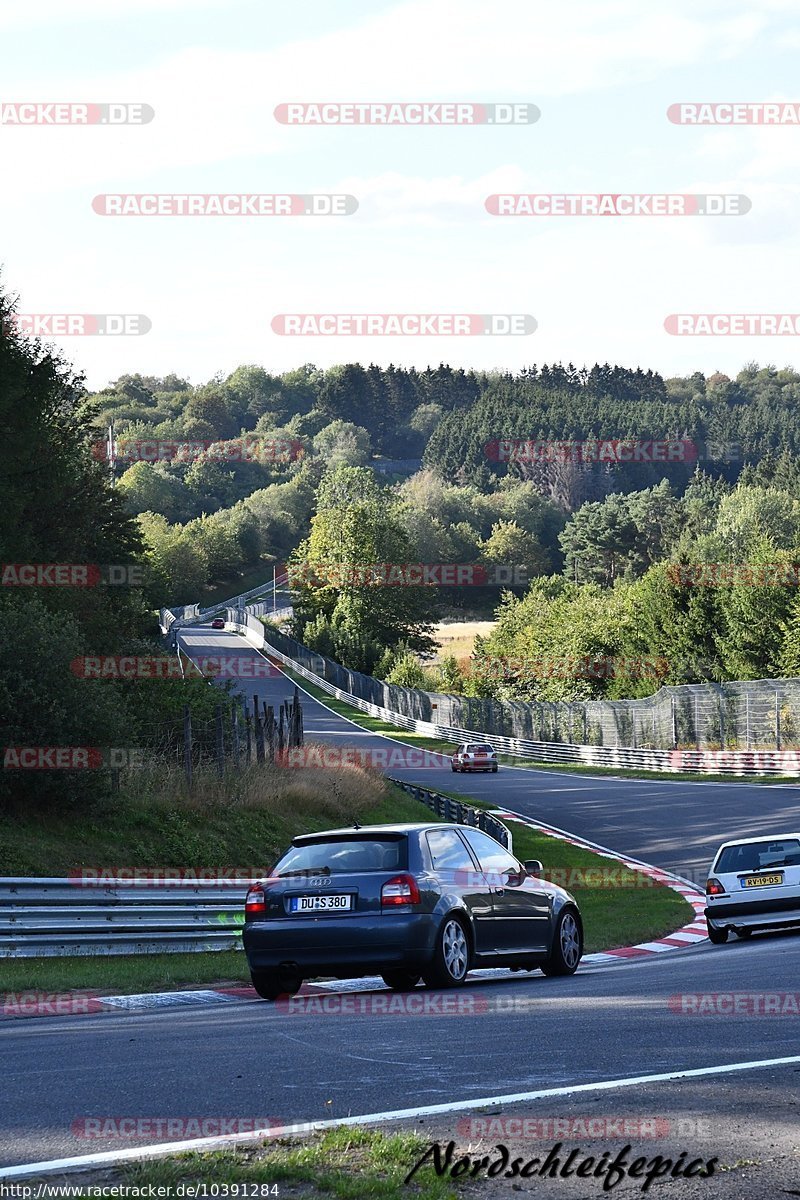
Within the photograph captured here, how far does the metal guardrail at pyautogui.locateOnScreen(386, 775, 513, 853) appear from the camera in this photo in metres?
30.9

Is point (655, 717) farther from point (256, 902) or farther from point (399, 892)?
point (399, 892)

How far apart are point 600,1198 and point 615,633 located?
3135 inches

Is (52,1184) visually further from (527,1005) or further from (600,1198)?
(527,1005)

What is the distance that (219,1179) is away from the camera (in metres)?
5.40

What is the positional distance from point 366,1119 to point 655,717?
57100 mm

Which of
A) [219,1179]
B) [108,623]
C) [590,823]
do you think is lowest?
[590,823]

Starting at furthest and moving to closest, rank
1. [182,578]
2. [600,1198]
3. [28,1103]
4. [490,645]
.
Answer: [182,578]
[490,645]
[28,1103]
[600,1198]

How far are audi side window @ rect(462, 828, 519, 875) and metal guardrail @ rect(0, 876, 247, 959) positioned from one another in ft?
13.5

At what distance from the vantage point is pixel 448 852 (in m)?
12.8

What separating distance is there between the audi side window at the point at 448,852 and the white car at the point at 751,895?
7330mm

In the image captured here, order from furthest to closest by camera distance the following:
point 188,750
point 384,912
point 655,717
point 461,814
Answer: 1. point 655,717
2. point 461,814
3. point 188,750
4. point 384,912

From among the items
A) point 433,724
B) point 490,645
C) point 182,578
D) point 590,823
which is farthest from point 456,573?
point 590,823

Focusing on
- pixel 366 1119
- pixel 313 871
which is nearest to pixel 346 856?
pixel 313 871

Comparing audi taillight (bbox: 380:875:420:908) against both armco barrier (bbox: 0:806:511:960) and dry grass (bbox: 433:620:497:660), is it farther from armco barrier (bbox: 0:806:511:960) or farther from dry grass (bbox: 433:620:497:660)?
dry grass (bbox: 433:620:497:660)
